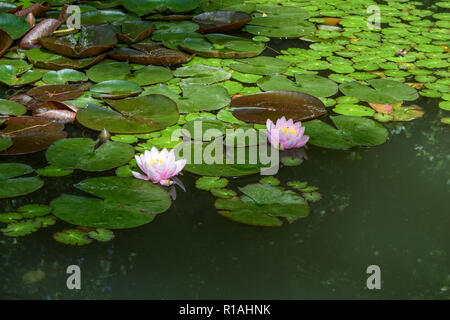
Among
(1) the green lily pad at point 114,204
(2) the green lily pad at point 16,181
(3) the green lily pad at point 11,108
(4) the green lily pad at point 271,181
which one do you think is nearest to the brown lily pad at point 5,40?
(3) the green lily pad at point 11,108

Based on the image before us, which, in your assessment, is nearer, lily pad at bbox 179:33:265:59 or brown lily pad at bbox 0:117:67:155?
brown lily pad at bbox 0:117:67:155

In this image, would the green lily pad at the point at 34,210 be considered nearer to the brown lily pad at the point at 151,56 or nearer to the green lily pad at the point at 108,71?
the green lily pad at the point at 108,71

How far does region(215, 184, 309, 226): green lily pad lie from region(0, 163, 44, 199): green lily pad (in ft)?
2.23

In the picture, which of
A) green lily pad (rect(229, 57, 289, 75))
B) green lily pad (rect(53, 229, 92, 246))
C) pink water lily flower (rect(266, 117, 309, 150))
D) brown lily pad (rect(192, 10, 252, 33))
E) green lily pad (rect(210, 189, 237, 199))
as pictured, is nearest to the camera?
green lily pad (rect(53, 229, 92, 246))

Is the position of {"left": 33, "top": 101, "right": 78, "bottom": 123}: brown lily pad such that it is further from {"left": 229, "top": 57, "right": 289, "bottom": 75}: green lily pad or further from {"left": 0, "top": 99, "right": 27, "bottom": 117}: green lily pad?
{"left": 229, "top": 57, "right": 289, "bottom": 75}: green lily pad

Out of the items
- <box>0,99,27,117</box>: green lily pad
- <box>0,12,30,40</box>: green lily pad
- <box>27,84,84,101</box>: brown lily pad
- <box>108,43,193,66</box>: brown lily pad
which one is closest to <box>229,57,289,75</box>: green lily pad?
<box>108,43,193,66</box>: brown lily pad

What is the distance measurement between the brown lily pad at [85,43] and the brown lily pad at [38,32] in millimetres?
80

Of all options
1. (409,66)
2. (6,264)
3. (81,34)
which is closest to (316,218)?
(6,264)

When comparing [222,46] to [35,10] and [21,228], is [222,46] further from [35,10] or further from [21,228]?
[21,228]

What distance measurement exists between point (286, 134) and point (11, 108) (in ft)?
4.24

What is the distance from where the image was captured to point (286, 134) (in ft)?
7.18

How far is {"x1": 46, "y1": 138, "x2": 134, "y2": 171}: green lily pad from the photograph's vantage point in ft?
6.88

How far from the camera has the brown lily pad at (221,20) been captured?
3.57 metres
